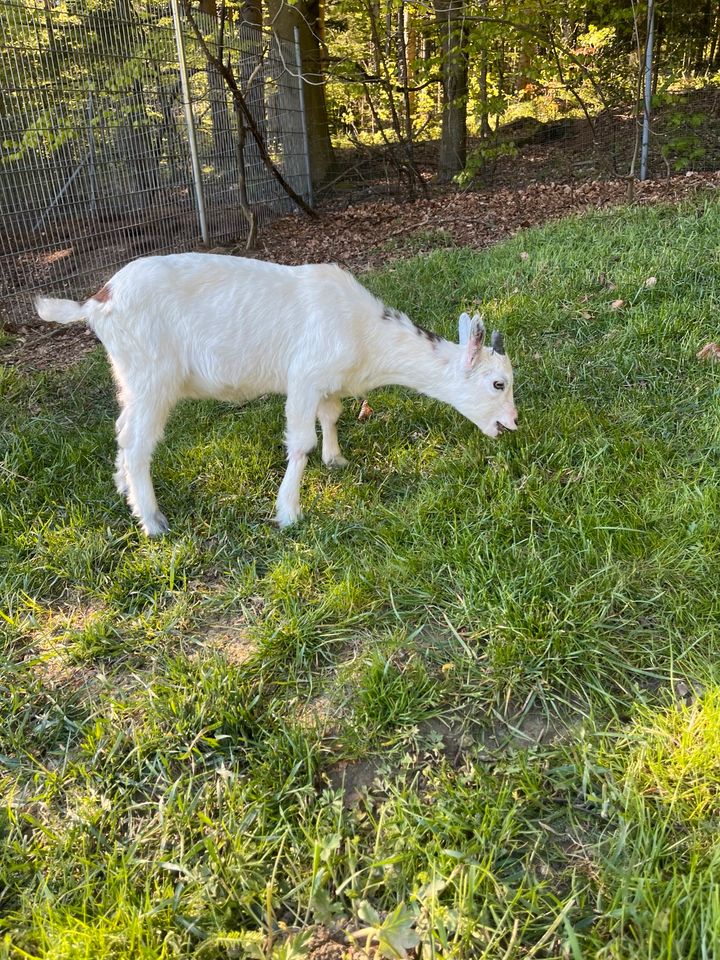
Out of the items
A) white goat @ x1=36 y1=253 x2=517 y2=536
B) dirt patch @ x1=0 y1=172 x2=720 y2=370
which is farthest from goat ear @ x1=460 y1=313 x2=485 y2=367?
dirt patch @ x1=0 y1=172 x2=720 y2=370

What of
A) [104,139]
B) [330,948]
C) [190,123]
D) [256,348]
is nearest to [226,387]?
[256,348]

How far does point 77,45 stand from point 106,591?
6466mm

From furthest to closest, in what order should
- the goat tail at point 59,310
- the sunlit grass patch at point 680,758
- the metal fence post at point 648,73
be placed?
the metal fence post at point 648,73
the goat tail at point 59,310
the sunlit grass patch at point 680,758

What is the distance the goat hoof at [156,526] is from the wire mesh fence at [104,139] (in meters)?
4.58

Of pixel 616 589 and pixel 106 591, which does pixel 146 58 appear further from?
pixel 616 589

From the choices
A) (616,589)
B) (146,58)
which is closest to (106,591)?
(616,589)

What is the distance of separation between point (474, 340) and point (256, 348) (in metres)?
1.22

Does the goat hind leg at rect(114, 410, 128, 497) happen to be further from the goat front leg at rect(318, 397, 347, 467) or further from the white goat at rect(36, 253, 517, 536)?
the goat front leg at rect(318, 397, 347, 467)

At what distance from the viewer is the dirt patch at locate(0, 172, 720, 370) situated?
701cm

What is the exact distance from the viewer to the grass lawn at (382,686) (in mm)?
1934

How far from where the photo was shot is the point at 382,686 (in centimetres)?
259

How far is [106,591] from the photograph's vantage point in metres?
3.27

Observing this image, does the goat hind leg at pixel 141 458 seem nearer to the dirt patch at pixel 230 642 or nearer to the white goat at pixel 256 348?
the white goat at pixel 256 348

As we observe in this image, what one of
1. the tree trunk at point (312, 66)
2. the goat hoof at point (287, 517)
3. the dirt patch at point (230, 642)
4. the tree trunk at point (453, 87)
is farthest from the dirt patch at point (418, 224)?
the dirt patch at point (230, 642)
